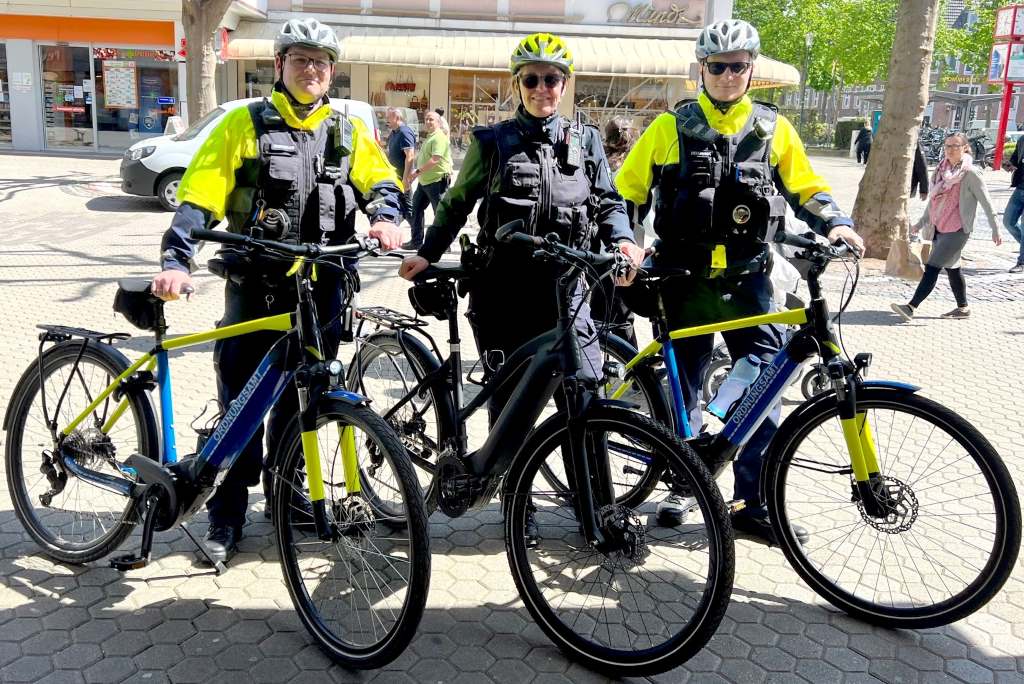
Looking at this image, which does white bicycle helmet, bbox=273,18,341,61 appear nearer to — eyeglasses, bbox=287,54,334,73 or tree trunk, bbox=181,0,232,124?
eyeglasses, bbox=287,54,334,73

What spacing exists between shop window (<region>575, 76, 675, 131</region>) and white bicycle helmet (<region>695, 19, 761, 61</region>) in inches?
939

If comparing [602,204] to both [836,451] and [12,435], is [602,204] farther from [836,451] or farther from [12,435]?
[12,435]

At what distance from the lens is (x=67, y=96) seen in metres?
25.0

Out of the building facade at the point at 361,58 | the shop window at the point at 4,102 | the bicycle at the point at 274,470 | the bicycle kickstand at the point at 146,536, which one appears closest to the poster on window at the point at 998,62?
the building facade at the point at 361,58

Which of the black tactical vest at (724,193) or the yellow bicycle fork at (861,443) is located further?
the black tactical vest at (724,193)

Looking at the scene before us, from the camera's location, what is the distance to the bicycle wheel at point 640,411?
10.5 feet

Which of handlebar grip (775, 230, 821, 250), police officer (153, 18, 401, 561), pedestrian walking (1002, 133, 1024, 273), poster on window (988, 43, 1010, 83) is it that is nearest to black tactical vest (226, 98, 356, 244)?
police officer (153, 18, 401, 561)

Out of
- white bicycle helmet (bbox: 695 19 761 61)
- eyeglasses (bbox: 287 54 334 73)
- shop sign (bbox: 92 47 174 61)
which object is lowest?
eyeglasses (bbox: 287 54 334 73)

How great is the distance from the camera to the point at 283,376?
3.23 meters

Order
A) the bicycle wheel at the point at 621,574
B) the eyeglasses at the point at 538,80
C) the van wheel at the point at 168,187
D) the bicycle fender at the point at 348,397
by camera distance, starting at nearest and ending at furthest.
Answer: the bicycle wheel at the point at 621,574 → the bicycle fender at the point at 348,397 → the eyeglasses at the point at 538,80 → the van wheel at the point at 168,187

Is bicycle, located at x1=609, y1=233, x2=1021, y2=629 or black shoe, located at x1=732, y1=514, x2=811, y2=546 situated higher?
bicycle, located at x1=609, y1=233, x2=1021, y2=629

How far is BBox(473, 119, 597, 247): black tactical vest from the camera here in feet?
11.8

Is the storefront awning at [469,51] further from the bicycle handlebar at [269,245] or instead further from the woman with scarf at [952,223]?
the bicycle handlebar at [269,245]

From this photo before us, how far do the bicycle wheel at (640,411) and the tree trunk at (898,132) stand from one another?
835 cm
